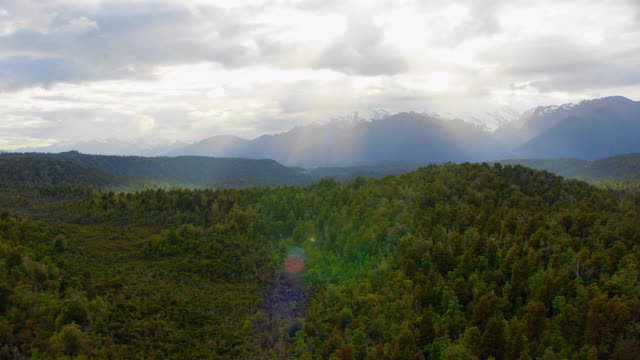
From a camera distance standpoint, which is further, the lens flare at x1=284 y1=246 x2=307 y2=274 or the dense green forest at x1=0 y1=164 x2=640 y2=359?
the lens flare at x1=284 y1=246 x2=307 y2=274

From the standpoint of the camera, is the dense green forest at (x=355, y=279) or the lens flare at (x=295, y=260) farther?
the lens flare at (x=295, y=260)

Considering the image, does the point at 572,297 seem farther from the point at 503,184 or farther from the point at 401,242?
the point at 503,184

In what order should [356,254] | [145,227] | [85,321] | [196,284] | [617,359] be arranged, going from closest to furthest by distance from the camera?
[617,359] < [85,321] < [196,284] < [356,254] < [145,227]

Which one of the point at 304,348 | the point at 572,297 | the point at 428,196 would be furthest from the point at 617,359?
the point at 428,196
